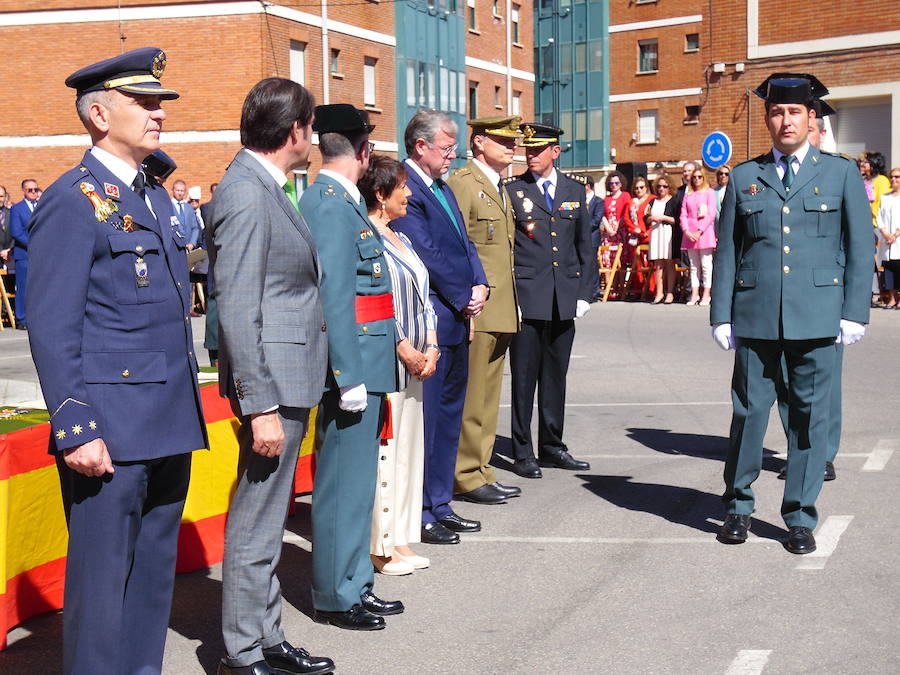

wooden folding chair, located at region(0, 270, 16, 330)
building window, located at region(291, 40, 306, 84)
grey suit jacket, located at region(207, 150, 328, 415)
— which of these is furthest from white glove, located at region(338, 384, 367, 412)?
building window, located at region(291, 40, 306, 84)

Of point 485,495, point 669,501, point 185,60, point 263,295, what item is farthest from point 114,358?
point 185,60

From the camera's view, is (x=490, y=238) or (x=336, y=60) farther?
(x=336, y=60)

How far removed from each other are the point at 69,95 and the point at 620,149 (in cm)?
3220

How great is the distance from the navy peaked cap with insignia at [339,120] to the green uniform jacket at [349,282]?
8.0 inches

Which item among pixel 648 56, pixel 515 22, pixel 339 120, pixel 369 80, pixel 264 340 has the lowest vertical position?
pixel 264 340

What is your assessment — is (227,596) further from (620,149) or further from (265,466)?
(620,149)

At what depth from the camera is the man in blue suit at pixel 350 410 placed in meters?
5.15

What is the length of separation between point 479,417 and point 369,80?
35594mm

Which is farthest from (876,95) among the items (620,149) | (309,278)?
(620,149)

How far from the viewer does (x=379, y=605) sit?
17.8 feet

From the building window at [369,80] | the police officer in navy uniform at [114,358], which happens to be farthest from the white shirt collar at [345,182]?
the building window at [369,80]

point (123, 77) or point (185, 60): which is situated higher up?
point (185, 60)

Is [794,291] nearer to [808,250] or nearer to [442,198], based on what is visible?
[808,250]

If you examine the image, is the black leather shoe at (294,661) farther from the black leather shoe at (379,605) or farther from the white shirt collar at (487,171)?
the white shirt collar at (487,171)
